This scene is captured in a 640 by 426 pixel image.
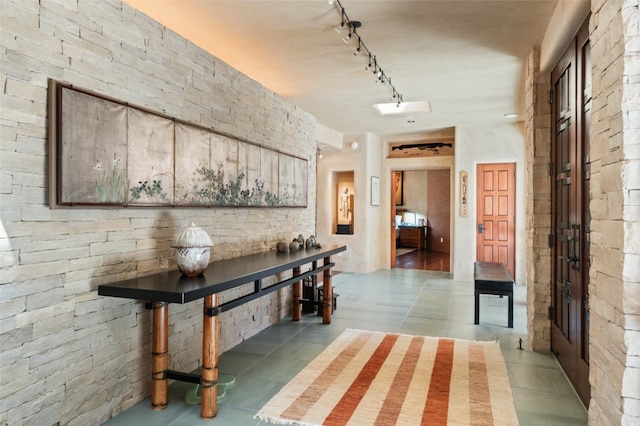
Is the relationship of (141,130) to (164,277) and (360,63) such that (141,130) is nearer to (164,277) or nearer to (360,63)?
(164,277)

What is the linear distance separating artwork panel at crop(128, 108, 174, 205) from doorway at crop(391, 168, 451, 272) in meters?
9.51

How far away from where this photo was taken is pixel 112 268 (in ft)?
8.32

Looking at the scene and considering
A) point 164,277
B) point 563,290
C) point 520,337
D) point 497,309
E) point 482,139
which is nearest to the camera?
point 164,277

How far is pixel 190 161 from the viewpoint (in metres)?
3.20

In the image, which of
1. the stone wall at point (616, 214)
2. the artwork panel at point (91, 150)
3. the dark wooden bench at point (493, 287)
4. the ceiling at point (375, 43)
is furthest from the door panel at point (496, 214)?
the artwork panel at point (91, 150)

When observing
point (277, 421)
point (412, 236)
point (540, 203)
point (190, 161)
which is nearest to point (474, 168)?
point (540, 203)

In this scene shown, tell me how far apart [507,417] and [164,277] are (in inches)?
91.5

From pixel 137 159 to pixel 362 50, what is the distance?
2.28m

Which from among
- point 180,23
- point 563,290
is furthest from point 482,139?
point 180,23

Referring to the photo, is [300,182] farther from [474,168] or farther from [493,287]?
[474,168]

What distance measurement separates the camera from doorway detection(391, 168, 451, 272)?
487 inches

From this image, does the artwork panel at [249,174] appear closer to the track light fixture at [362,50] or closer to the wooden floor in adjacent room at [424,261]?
the track light fixture at [362,50]

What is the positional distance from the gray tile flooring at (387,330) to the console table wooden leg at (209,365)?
2.8 inches

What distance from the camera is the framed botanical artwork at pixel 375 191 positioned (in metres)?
8.25
